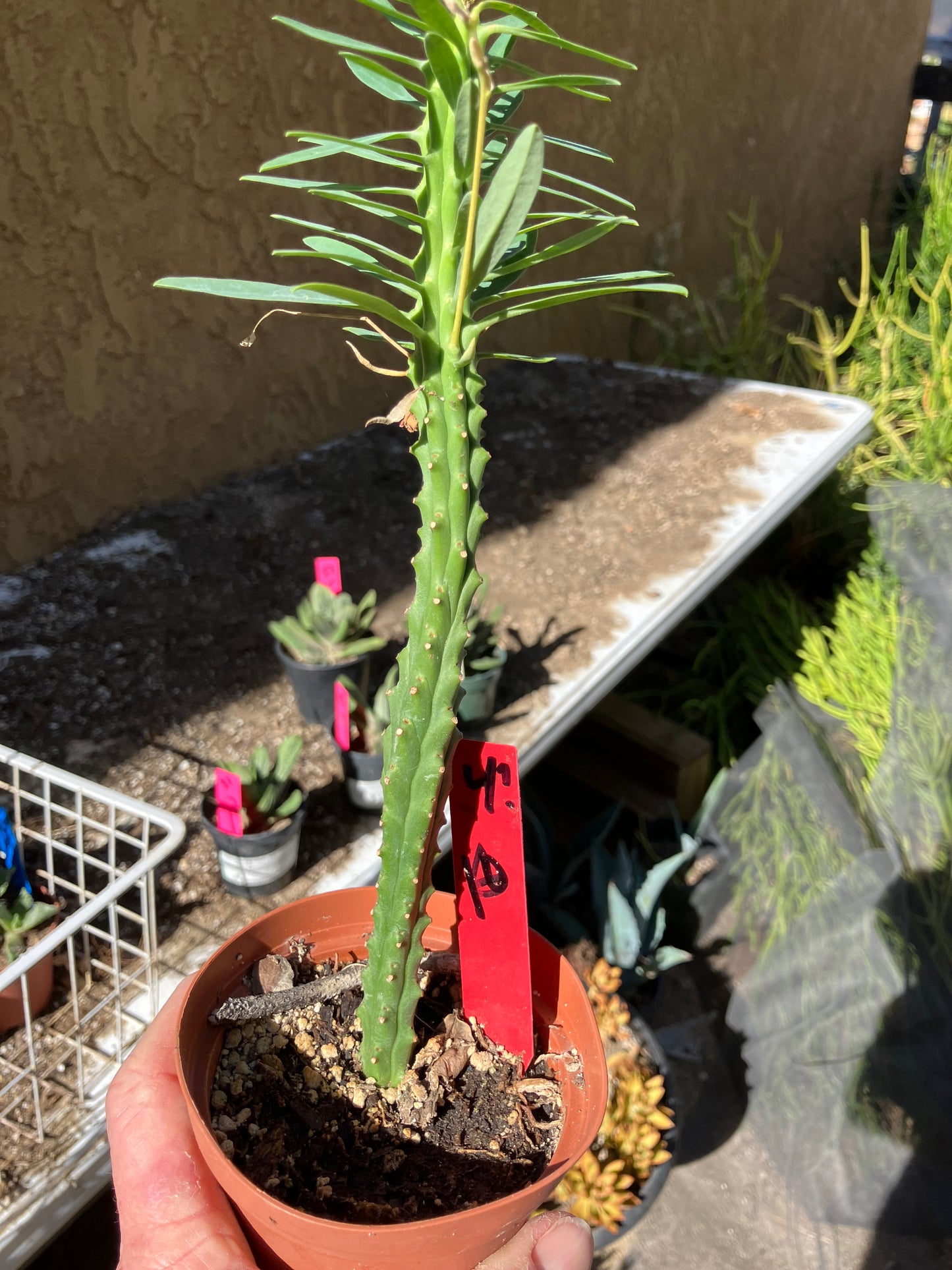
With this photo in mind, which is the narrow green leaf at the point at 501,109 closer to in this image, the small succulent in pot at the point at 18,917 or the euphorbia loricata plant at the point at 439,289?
the euphorbia loricata plant at the point at 439,289

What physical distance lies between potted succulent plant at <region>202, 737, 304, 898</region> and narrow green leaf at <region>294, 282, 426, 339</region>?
75cm

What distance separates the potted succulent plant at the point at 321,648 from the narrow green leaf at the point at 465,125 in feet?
3.16

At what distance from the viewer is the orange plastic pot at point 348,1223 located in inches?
22.2


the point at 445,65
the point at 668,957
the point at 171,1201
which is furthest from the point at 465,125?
the point at 668,957

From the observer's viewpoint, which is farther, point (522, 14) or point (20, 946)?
point (20, 946)

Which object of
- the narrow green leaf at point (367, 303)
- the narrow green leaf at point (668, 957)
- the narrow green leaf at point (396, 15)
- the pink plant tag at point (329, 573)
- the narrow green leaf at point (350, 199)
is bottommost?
the narrow green leaf at point (668, 957)

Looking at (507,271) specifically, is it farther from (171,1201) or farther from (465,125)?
(171,1201)

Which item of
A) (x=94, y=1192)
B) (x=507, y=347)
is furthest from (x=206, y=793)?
(x=507, y=347)

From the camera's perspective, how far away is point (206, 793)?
1.22 m

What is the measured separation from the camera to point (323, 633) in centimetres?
141

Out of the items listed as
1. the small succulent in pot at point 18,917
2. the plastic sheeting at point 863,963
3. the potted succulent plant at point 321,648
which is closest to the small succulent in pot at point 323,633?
the potted succulent plant at point 321,648

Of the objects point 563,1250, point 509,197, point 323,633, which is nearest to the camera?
point 509,197

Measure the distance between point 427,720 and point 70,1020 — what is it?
2.30 feet

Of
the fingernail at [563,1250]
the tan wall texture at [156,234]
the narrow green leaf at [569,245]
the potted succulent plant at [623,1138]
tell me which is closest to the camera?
the narrow green leaf at [569,245]
